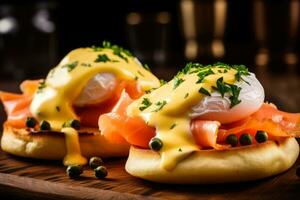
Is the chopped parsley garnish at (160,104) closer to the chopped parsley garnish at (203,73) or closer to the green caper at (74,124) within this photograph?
the chopped parsley garnish at (203,73)

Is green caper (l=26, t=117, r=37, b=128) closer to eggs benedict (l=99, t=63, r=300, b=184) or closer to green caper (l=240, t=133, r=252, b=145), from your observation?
eggs benedict (l=99, t=63, r=300, b=184)

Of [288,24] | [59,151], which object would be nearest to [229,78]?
[59,151]

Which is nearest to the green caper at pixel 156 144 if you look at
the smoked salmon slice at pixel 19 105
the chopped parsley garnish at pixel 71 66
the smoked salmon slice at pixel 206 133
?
the smoked salmon slice at pixel 206 133

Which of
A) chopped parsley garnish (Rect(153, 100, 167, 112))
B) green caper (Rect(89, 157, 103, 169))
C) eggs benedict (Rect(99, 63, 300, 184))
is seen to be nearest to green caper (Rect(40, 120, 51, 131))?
green caper (Rect(89, 157, 103, 169))

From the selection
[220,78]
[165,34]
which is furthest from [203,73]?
[165,34]

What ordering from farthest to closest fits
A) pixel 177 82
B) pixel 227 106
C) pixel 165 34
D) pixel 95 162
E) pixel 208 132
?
1. pixel 165 34
2. pixel 95 162
3. pixel 177 82
4. pixel 227 106
5. pixel 208 132

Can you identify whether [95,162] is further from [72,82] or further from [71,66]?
[71,66]

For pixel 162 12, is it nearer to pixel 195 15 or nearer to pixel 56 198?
pixel 195 15
